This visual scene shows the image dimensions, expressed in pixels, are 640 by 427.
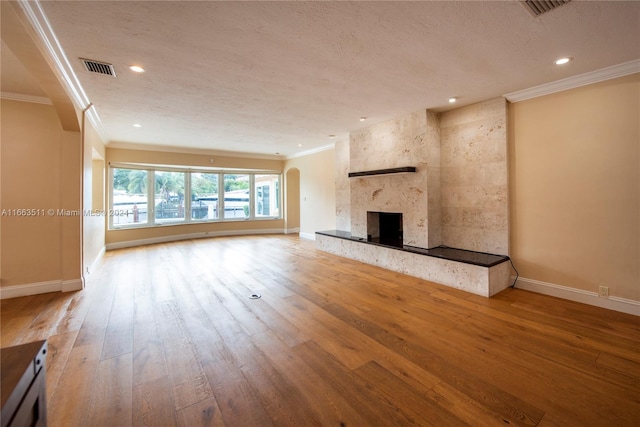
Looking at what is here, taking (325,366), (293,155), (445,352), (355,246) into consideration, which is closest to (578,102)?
(445,352)

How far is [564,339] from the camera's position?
2.40 meters

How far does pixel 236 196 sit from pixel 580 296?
27.6 ft

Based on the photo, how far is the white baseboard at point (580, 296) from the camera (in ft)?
9.56

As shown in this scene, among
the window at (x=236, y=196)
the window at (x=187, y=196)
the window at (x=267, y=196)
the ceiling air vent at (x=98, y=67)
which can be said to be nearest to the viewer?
the ceiling air vent at (x=98, y=67)

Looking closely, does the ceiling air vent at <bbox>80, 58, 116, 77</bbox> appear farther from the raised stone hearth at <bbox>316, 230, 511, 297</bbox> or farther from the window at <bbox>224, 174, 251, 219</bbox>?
the window at <bbox>224, 174, 251, 219</bbox>

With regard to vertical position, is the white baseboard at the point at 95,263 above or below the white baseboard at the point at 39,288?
above

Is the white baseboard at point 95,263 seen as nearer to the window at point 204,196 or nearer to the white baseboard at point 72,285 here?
the white baseboard at point 72,285

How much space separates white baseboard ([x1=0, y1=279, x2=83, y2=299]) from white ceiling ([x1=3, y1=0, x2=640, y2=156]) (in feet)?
8.49

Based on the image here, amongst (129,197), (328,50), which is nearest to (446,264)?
(328,50)

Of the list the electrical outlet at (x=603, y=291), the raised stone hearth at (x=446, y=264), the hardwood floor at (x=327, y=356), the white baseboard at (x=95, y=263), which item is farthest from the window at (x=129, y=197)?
the electrical outlet at (x=603, y=291)

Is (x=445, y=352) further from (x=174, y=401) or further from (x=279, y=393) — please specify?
→ (x=174, y=401)

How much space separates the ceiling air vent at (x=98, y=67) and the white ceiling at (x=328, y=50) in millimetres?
77

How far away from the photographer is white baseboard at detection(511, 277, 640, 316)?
9.56 feet

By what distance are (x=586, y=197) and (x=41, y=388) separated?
4800 mm
